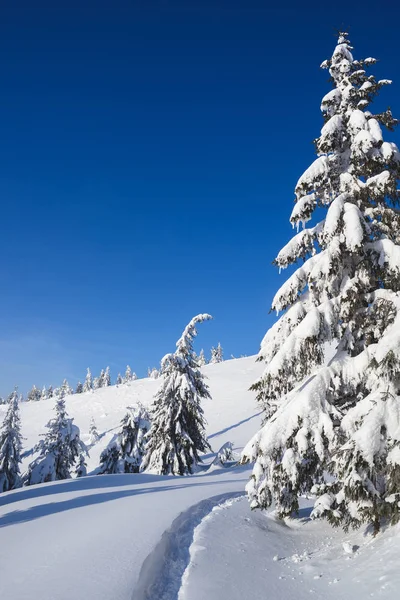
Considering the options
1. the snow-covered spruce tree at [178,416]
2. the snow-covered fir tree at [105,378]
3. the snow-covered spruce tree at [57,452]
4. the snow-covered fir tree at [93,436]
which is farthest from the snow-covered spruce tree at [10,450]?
the snow-covered fir tree at [105,378]

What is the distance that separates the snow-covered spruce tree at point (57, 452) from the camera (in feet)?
101

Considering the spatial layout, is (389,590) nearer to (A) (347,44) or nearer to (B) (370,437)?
(B) (370,437)

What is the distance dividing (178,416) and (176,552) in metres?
16.7

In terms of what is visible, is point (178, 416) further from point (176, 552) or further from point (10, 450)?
point (10, 450)

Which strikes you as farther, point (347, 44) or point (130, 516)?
point (347, 44)

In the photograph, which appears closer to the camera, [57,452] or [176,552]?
[176,552]

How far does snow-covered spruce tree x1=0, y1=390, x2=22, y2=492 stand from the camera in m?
38.9

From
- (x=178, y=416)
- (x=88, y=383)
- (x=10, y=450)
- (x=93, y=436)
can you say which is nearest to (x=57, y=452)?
(x=10, y=450)

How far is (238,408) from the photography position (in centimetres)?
7269

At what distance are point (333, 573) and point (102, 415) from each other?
8977cm

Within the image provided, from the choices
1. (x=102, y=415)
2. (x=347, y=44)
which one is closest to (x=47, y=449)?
(x=347, y=44)

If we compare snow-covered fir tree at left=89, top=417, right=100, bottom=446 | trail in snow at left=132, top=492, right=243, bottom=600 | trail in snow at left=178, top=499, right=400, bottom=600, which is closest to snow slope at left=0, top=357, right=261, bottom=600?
trail in snow at left=132, top=492, right=243, bottom=600

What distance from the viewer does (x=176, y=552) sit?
24.0ft

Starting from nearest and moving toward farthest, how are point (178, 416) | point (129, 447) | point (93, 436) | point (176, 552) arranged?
point (176, 552)
point (178, 416)
point (129, 447)
point (93, 436)
